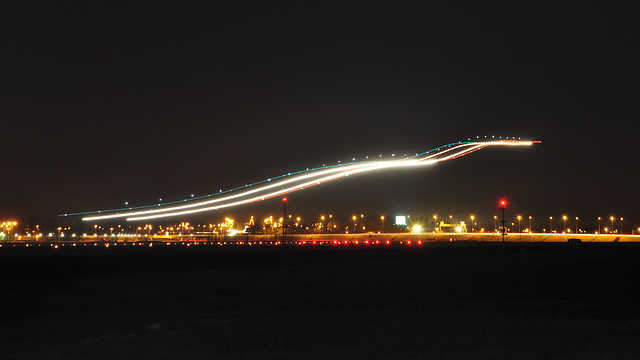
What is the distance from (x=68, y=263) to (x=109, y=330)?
17.8 metres

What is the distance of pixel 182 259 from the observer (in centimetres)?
3938

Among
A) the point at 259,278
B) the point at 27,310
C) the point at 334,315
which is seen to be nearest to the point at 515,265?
the point at 259,278

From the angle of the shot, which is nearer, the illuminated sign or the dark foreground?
the dark foreground

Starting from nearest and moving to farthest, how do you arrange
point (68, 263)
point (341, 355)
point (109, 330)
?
point (341, 355), point (109, 330), point (68, 263)

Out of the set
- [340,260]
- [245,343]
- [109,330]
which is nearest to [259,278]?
[340,260]

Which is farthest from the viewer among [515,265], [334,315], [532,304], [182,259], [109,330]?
[515,265]

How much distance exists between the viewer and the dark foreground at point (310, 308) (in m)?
15.0

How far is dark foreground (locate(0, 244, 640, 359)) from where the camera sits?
49.2 ft

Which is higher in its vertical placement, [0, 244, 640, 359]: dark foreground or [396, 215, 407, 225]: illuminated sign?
[396, 215, 407, 225]: illuminated sign

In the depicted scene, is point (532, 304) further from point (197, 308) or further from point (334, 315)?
point (197, 308)

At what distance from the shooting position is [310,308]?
78.9 feet

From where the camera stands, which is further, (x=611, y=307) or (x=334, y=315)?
(x=611, y=307)

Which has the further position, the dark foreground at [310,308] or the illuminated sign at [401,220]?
the illuminated sign at [401,220]

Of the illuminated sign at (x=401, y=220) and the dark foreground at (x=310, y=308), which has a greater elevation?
the illuminated sign at (x=401, y=220)
